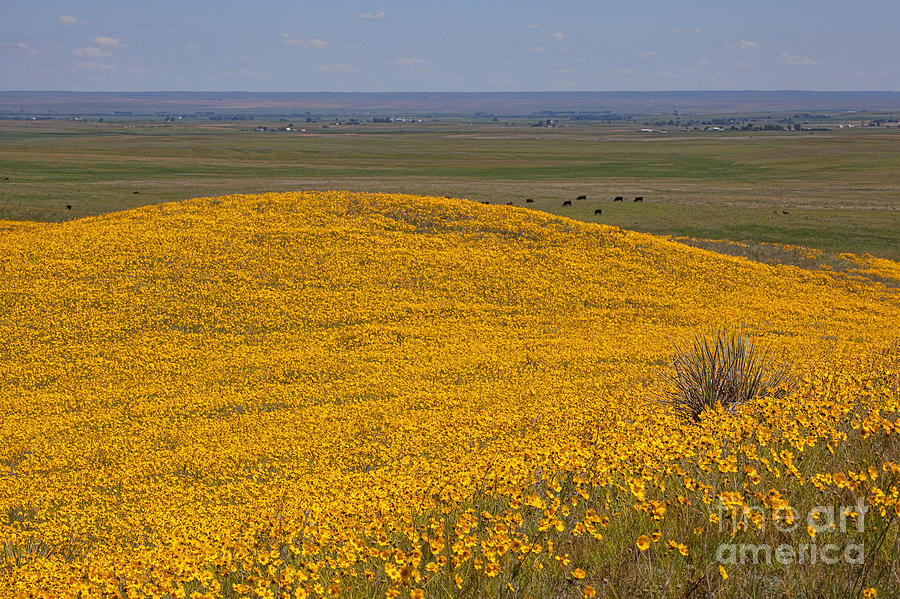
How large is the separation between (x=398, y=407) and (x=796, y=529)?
1099 cm

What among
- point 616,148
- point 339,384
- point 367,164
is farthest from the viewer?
point 616,148

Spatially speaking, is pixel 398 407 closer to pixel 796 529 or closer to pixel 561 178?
pixel 796 529

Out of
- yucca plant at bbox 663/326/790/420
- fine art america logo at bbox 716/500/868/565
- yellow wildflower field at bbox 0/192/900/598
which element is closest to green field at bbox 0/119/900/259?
yellow wildflower field at bbox 0/192/900/598

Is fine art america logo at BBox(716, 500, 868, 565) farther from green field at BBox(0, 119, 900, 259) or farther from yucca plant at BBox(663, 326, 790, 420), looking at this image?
green field at BBox(0, 119, 900, 259)

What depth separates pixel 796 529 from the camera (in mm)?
5191

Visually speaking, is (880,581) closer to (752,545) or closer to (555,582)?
(752,545)

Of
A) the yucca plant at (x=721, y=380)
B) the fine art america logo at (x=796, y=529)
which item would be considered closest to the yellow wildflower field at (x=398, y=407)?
the fine art america logo at (x=796, y=529)

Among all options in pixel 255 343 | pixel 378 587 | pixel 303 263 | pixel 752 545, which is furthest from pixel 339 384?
pixel 752 545

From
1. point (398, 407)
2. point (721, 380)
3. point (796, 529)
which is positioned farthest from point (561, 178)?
point (796, 529)

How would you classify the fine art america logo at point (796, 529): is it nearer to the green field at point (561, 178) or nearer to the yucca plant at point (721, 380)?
the yucca plant at point (721, 380)

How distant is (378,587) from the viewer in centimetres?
541

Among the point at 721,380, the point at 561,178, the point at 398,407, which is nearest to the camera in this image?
the point at 721,380

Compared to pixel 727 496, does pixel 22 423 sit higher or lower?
lower

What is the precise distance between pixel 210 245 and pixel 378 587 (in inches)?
934
